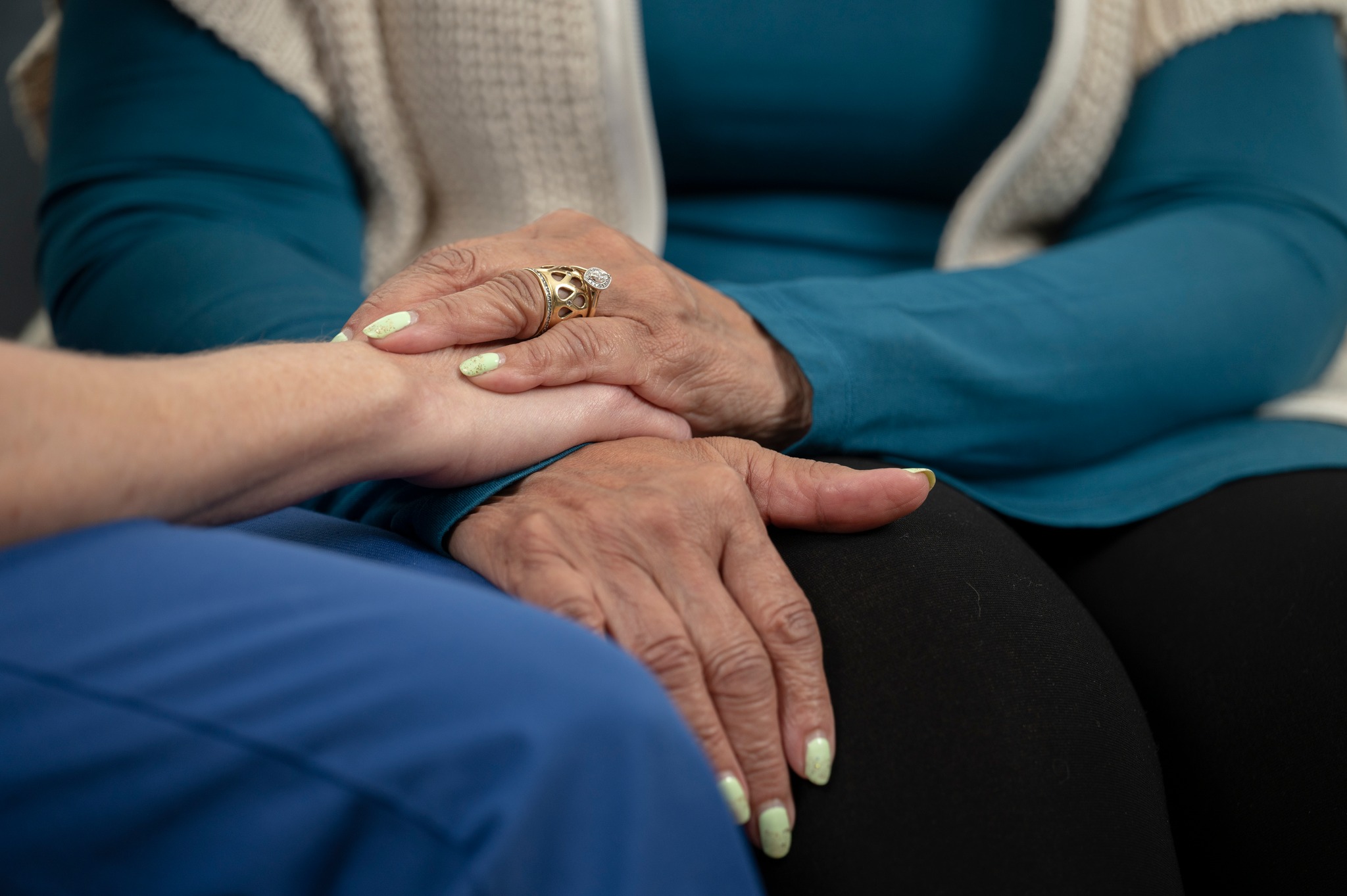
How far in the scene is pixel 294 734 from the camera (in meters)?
0.33

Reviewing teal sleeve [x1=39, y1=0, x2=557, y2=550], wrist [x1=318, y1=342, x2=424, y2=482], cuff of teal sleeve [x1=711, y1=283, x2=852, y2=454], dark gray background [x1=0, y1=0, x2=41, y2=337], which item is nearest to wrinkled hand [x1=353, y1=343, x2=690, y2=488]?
wrist [x1=318, y1=342, x2=424, y2=482]

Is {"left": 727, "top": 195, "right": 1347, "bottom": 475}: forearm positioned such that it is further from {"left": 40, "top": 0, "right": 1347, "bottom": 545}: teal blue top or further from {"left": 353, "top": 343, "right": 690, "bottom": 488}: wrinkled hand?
{"left": 353, "top": 343, "right": 690, "bottom": 488}: wrinkled hand

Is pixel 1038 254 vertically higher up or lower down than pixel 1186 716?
higher up

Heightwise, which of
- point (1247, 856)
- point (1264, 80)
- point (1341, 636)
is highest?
point (1264, 80)

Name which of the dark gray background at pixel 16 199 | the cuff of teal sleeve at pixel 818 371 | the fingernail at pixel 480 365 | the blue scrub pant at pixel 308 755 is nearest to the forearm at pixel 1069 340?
the cuff of teal sleeve at pixel 818 371

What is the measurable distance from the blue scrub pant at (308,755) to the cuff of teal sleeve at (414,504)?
20 cm

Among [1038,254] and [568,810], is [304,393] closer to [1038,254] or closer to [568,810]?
[568,810]

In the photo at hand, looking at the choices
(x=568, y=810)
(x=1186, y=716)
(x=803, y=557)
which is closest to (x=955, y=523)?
(x=803, y=557)

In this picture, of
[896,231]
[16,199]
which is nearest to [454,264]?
[896,231]

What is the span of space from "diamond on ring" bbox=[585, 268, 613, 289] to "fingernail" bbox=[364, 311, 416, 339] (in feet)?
0.39

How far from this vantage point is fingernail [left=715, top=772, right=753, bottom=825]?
1.46 feet

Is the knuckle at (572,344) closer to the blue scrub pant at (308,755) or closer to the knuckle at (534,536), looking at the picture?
the knuckle at (534,536)

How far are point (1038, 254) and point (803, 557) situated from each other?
0.45m

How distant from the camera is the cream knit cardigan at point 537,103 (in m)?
0.88
